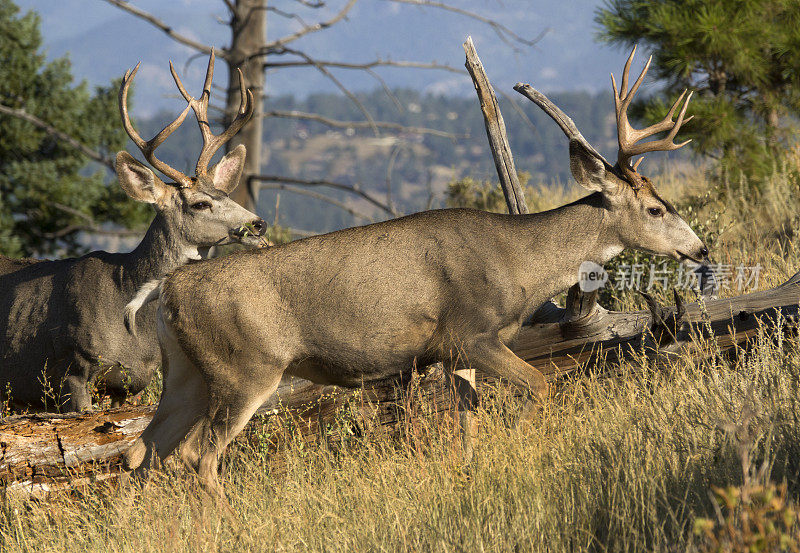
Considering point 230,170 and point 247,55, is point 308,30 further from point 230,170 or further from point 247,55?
point 230,170

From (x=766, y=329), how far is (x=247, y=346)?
3.38m

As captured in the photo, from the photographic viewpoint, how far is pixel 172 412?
5863 millimetres

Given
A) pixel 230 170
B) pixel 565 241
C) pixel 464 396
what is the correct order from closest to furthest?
pixel 565 241, pixel 464 396, pixel 230 170

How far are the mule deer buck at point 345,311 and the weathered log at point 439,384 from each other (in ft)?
1.20

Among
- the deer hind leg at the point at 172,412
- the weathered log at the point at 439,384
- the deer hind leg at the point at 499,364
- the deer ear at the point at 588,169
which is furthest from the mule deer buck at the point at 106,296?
the deer ear at the point at 588,169

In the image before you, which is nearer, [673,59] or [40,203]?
[673,59]

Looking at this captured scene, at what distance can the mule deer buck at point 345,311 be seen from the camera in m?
5.50

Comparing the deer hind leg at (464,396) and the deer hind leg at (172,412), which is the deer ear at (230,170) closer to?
the deer hind leg at (172,412)

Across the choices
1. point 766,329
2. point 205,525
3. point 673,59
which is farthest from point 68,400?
point 673,59

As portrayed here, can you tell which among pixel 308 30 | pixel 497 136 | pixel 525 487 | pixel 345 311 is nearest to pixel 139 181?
pixel 345 311

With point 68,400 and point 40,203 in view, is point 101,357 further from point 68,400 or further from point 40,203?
Answer: point 40,203

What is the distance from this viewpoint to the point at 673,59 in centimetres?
1410

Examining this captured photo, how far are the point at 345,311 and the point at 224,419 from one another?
98cm

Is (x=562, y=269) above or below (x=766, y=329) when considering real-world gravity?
above
